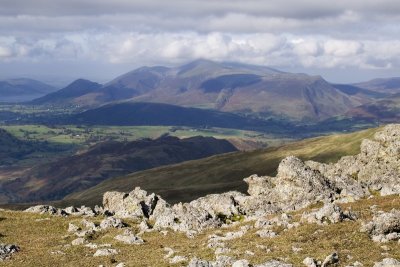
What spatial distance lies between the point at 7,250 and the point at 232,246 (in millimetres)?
26266

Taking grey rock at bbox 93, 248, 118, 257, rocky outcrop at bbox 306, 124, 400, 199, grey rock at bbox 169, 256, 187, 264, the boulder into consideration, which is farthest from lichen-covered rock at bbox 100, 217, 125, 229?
the boulder

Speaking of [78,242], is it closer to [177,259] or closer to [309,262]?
[177,259]

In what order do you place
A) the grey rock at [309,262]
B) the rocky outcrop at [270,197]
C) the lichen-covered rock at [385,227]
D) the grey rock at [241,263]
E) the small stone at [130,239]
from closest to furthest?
the grey rock at [309,262]
the grey rock at [241,263]
the lichen-covered rock at [385,227]
the small stone at [130,239]
the rocky outcrop at [270,197]

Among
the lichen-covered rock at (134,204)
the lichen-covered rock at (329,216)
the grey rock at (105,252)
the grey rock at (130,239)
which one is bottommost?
the lichen-covered rock at (134,204)

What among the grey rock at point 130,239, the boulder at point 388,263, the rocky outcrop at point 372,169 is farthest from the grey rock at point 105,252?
the rocky outcrop at point 372,169

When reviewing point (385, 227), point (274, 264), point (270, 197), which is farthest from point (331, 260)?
point (270, 197)

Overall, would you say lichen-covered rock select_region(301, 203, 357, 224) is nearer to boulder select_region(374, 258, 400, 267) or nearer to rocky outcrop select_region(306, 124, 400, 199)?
boulder select_region(374, 258, 400, 267)

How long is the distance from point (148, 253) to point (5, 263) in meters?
15.2

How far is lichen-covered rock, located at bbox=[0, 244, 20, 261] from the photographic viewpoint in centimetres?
5096

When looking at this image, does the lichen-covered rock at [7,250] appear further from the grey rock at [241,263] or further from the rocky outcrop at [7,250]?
the grey rock at [241,263]

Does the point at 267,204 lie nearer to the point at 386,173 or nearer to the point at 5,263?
the point at 386,173

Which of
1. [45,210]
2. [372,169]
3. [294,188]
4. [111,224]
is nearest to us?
[111,224]

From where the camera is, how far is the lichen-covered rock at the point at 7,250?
51.0 m

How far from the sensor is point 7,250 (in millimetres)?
52500
